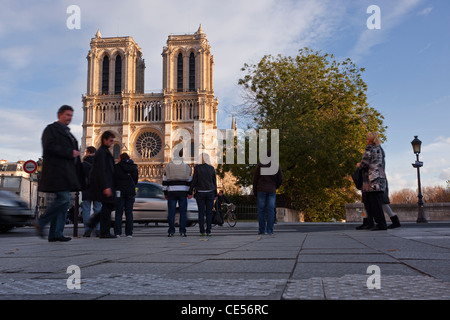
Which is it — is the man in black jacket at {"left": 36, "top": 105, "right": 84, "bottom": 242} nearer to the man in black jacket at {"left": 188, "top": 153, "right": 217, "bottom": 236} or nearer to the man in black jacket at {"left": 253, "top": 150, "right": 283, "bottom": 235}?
the man in black jacket at {"left": 188, "top": 153, "right": 217, "bottom": 236}

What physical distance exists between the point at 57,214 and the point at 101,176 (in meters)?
1.17

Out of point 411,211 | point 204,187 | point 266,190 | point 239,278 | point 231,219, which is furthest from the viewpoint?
point 411,211

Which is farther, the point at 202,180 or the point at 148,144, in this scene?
the point at 148,144

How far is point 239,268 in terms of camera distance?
3213 millimetres

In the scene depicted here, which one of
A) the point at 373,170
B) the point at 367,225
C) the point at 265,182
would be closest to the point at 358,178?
the point at 373,170

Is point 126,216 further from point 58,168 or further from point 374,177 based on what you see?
point 374,177

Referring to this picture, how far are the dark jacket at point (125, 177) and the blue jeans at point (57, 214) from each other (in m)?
2.29

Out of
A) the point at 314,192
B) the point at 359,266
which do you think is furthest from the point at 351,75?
the point at 359,266

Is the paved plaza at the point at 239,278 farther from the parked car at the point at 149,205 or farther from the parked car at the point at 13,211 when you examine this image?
the parked car at the point at 149,205

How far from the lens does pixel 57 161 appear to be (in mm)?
6355

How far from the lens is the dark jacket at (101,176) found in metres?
7.54
